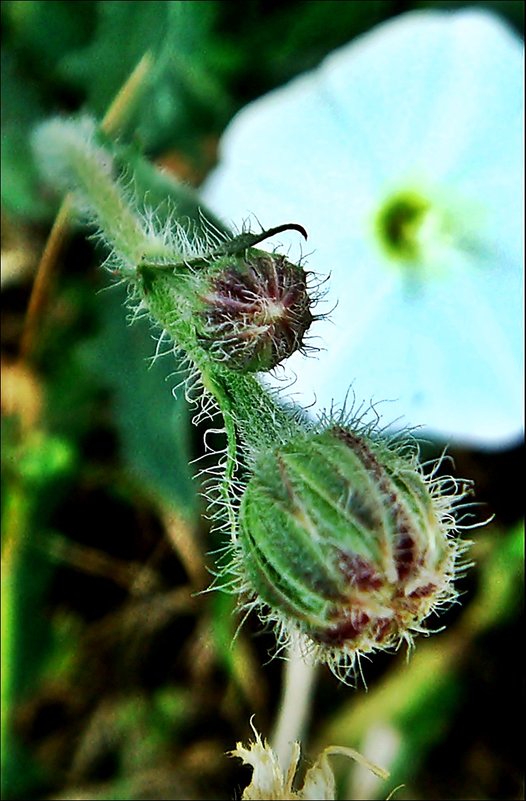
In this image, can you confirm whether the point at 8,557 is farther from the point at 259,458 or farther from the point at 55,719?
the point at 259,458

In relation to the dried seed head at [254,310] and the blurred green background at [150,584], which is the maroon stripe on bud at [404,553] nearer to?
the dried seed head at [254,310]

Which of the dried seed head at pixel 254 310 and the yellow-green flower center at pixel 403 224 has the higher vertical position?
the yellow-green flower center at pixel 403 224

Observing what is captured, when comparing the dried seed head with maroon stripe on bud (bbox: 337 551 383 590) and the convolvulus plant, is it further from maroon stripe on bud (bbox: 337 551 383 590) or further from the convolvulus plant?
maroon stripe on bud (bbox: 337 551 383 590)

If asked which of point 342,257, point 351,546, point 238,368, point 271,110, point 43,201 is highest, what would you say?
point 43,201

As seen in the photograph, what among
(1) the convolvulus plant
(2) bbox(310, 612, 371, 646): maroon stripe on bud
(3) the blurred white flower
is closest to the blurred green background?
(3) the blurred white flower

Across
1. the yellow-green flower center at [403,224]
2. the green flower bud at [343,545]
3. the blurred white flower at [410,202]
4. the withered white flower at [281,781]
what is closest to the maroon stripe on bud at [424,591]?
the green flower bud at [343,545]

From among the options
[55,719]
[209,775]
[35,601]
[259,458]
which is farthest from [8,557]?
[259,458]

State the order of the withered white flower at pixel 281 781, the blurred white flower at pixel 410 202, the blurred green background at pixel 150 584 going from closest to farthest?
the withered white flower at pixel 281 781, the blurred white flower at pixel 410 202, the blurred green background at pixel 150 584
